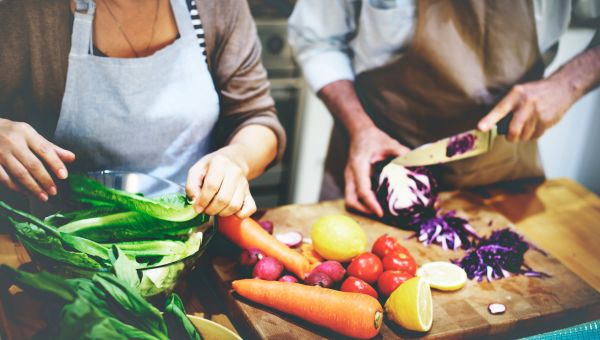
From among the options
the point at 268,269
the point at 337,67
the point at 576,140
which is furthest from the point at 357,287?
the point at 576,140

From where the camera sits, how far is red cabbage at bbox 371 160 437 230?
118cm

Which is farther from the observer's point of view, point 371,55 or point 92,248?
point 371,55

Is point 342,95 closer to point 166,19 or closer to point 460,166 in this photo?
point 460,166

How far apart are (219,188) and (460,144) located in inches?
24.0

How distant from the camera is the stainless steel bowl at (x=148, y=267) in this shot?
735 mm

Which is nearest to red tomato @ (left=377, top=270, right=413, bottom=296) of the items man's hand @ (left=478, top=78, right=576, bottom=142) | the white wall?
man's hand @ (left=478, top=78, right=576, bottom=142)

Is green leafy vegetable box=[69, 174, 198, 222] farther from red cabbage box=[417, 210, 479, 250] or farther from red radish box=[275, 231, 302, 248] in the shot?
red cabbage box=[417, 210, 479, 250]

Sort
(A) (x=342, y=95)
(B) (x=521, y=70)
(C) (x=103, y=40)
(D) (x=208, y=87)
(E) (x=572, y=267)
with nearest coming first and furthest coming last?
(C) (x=103, y=40) < (D) (x=208, y=87) < (E) (x=572, y=267) < (B) (x=521, y=70) < (A) (x=342, y=95)

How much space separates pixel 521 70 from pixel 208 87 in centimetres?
74

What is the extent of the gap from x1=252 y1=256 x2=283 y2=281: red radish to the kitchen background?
1.16 feet

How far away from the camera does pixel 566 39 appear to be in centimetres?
133

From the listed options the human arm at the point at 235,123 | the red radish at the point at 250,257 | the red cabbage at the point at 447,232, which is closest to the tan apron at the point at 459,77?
the red cabbage at the point at 447,232

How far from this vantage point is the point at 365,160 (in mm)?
1287

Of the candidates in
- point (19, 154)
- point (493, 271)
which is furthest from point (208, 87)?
point (493, 271)
